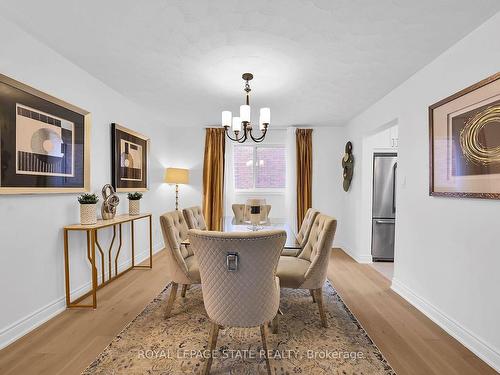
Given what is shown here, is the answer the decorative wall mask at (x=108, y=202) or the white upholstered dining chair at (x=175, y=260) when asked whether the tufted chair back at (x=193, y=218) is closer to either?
the white upholstered dining chair at (x=175, y=260)

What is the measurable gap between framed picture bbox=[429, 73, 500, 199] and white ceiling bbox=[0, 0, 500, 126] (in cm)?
50

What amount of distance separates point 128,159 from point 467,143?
12.1ft

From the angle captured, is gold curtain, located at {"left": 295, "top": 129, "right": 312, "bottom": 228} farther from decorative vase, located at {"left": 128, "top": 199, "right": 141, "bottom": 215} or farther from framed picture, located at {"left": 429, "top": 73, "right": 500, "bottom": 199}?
decorative vase, located at {"left": 128, "top": 199, "right": 141, "bottom": 215}

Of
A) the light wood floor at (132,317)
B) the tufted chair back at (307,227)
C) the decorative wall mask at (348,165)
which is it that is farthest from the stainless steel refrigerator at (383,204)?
the tufted chair back at (307,227)

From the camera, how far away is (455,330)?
2.06 m

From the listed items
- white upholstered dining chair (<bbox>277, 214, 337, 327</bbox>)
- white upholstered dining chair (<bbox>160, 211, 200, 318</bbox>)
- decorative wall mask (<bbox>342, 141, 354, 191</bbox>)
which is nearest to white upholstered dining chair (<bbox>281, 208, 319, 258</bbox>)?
white upholstered dining chair (<bbox>277, 214, 337, 327</bbox>)

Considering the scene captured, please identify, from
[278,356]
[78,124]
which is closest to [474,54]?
[278,356]

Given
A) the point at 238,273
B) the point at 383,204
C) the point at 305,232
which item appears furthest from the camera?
the point at 383,204

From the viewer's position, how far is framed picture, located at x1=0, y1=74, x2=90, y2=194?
1.88 metres

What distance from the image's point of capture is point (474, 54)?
6.31ft

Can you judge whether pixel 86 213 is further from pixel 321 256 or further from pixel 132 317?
pixel 321 256

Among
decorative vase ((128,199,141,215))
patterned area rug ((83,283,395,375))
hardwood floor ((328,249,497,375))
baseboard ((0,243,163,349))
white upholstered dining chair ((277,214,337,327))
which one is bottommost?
hardwood floor ((328,249,497,375))

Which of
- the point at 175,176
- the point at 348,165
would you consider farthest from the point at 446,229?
the point at 175,176

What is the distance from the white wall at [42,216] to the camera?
1.91 meters
